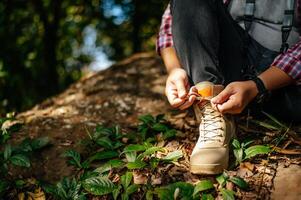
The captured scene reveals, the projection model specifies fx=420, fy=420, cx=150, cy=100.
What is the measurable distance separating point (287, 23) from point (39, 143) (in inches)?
61.9

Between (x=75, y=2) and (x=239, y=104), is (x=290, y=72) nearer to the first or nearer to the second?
(x=239, y=104)

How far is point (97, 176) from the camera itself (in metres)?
2.12

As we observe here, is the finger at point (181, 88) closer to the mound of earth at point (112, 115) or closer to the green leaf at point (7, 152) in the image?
the mound of earth at point (112, 115)

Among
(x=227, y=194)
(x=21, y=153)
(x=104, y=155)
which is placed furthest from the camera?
(x=21, y=153)

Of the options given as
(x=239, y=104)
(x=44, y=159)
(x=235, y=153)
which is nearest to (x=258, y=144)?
(x=235, y=153)

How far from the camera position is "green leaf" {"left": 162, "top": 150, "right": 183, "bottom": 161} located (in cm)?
215

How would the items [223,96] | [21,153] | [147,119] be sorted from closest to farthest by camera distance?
[223,96] < [21,153] < [147,119]

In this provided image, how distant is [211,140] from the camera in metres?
2.04

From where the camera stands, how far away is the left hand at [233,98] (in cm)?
198

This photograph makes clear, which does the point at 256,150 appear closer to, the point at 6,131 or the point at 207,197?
the point at 207,197

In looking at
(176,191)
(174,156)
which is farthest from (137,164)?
(176,191)

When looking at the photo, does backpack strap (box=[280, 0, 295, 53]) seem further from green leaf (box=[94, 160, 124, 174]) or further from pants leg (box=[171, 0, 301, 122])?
green leaf (box=[94, 160, 124, 174])

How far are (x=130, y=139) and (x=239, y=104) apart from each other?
78 cm

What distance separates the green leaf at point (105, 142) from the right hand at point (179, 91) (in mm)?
488
